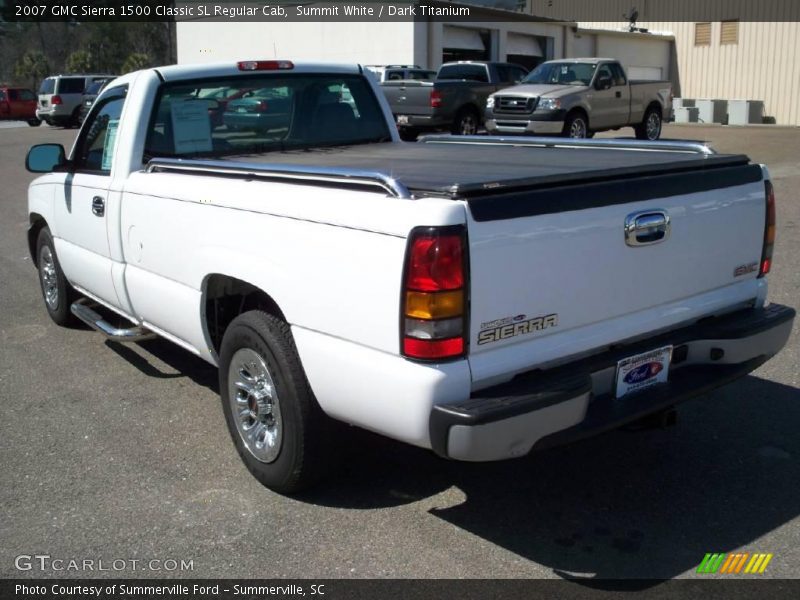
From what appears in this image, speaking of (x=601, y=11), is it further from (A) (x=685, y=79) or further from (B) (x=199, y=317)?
(B) (x=199, y=317)

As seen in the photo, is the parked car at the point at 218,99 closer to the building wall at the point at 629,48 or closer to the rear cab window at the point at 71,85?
the rear cab window at the point at 71,85

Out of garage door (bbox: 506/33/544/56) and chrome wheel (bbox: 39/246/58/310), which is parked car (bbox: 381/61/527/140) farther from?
garage door (bbox: 506/33/544/56)

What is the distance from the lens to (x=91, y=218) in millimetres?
5590

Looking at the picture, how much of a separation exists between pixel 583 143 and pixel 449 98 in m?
15.5

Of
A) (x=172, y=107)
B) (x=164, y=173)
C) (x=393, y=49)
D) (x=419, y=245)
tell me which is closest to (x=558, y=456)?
(x=419, y=245)

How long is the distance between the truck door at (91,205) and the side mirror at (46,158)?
0.30 feet

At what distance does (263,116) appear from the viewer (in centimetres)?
569

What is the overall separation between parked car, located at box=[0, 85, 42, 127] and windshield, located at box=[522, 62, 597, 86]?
25344mm

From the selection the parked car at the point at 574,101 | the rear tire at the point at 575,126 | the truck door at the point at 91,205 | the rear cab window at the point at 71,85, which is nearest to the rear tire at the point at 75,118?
the rear cab window at the point at 71,85

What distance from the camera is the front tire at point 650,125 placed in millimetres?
20969

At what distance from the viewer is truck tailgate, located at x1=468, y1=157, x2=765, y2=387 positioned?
3.28m

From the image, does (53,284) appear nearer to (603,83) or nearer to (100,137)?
(100,137)

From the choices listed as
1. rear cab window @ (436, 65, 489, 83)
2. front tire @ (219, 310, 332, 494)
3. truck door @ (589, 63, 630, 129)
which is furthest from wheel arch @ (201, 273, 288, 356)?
rear cab window @ (436, 65, 489, 83)

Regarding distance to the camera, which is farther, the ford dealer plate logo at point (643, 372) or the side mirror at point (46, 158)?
the side mirror at point (46, 158)
